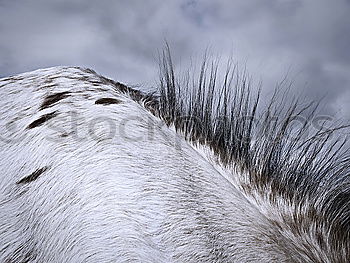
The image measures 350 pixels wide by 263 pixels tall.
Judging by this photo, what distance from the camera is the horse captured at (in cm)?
91

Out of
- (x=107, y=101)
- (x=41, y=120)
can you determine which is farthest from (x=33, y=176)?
(x=107, y=101)

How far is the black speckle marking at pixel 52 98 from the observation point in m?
1.33

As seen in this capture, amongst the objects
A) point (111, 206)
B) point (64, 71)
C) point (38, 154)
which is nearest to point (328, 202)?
point (111, 206)

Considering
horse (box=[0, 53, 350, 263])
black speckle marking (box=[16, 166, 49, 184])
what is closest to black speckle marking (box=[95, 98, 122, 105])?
Answer: horse (box=[0, 53, 350, 263])

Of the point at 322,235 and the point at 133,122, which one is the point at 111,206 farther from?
the point at 322,235

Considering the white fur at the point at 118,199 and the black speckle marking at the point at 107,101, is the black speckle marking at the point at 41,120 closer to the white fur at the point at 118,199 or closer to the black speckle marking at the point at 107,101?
the white fur at the point at 118,199

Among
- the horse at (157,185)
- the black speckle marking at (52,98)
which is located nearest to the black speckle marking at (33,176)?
the horse at (157,185)

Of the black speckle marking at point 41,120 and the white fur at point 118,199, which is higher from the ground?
the black speckle marking at point 41,120

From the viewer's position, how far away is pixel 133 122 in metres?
1.18

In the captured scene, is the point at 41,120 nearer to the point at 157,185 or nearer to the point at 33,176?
the point at 33,176

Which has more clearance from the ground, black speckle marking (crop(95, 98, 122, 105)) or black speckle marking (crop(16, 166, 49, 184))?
black speckle marking (crop(95, 98, 122, 105))

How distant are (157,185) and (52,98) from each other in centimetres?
54

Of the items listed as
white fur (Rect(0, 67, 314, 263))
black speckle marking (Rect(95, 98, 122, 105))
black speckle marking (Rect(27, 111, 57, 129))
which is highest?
black speckle marking (Rect(95, 98, 122, 105))

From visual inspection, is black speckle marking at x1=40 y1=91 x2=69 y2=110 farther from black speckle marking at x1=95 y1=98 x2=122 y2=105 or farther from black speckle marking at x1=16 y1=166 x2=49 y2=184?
black speckle marking at x1=16 y1=166 x2=49 y2=184
